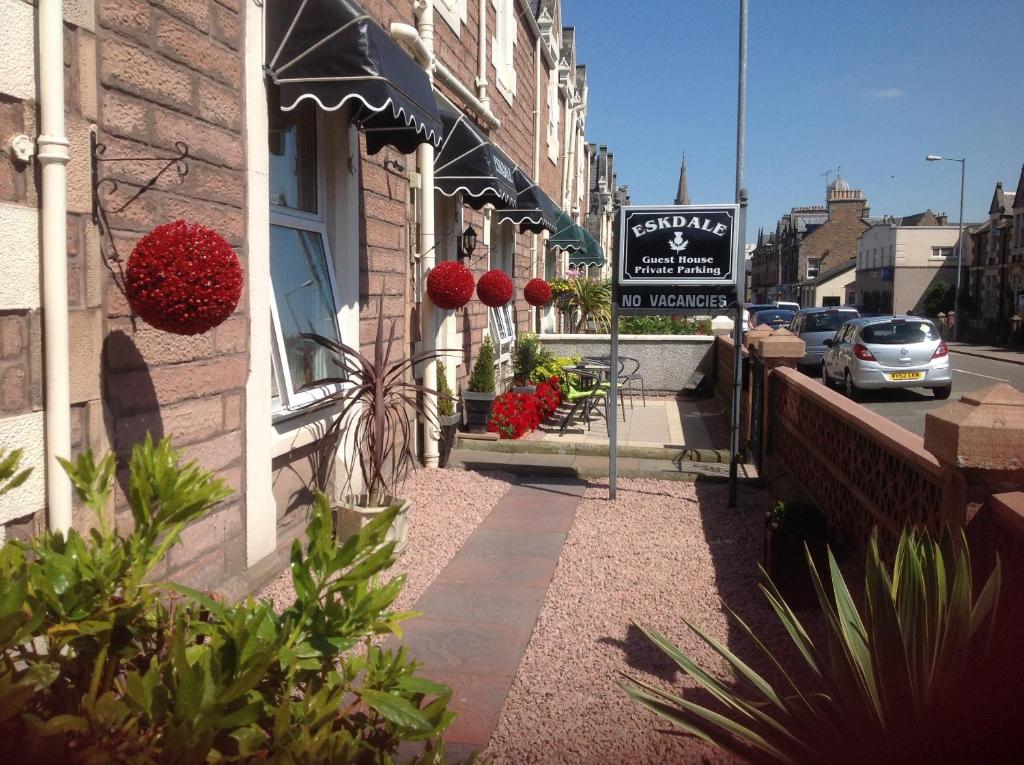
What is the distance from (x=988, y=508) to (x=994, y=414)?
353mm

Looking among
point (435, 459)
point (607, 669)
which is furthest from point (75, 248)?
point (435, 459)

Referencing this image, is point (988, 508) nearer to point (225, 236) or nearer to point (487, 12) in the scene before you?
point (225, 236)

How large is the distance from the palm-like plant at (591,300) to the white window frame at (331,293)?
11548 millimetres

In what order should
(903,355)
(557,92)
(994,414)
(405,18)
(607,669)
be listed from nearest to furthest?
(994,414)
(607,669)
(405,18)
(903,355)
(557,92)

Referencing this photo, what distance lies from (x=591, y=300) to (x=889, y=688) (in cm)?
1498

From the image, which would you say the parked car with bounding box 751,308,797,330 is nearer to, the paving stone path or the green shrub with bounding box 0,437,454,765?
the paving stone path

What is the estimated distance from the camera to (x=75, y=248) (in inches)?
130

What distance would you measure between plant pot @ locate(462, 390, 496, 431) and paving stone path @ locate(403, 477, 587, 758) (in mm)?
2219

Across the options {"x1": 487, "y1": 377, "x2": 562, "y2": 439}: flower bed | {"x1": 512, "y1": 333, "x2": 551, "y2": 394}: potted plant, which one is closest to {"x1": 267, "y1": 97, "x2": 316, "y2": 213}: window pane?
{"x1": 487, "y1": 377, "x2": 562, "y2": 439}: flower bed

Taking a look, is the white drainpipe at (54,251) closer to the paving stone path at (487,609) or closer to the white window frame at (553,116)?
the paving stone path at (487,609)

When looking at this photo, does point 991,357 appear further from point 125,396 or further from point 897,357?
point 125,396

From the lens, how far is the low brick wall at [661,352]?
15273 mm

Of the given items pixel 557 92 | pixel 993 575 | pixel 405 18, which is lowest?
pixel 993 575

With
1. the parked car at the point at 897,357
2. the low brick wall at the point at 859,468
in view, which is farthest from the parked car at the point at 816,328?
the low brick wall at the point at 859,468
